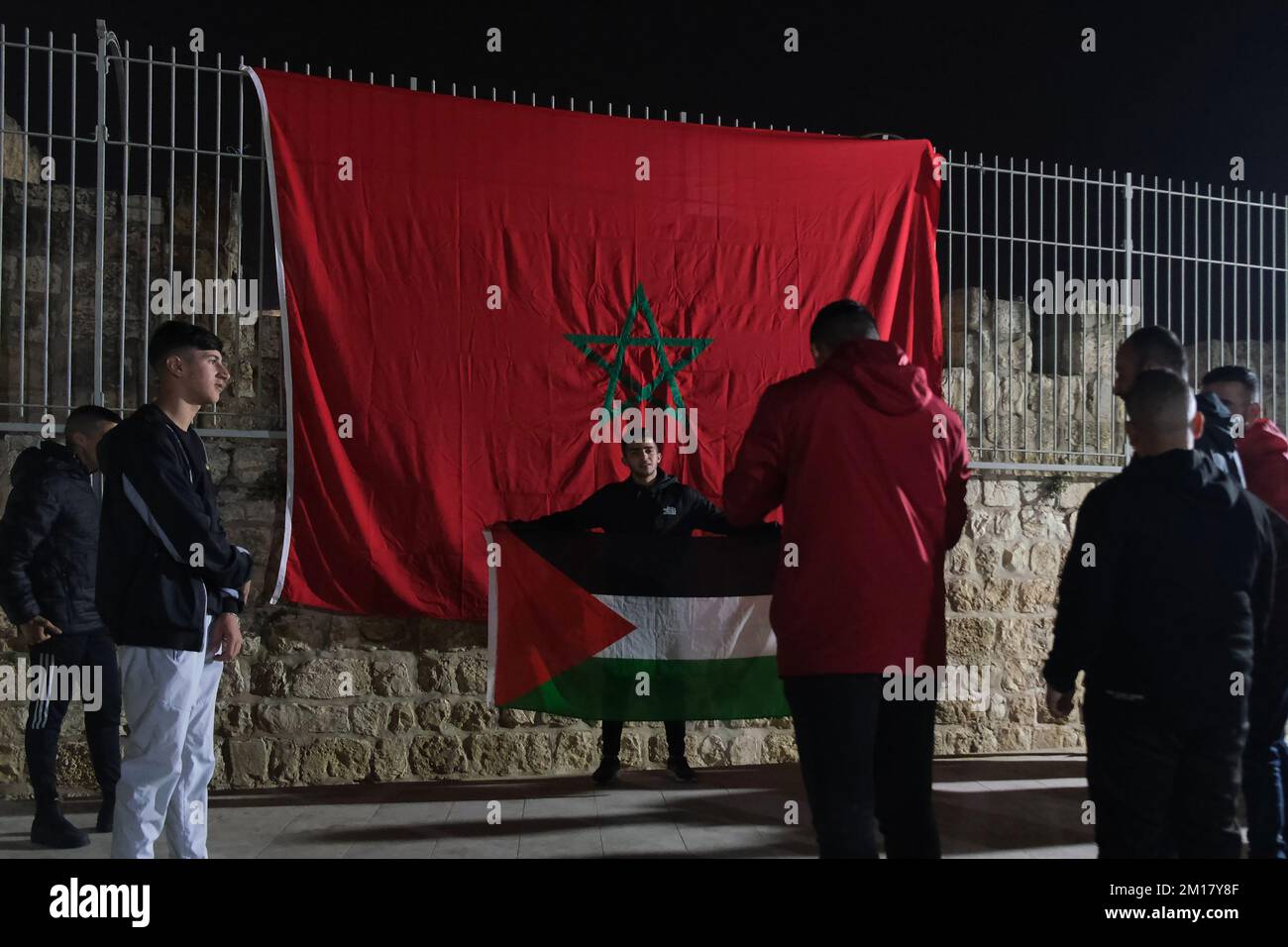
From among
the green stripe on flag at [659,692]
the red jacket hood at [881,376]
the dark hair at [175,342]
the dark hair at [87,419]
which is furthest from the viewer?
the green stripe on flag at [659,692]

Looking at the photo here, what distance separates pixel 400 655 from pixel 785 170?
3581 millimetres

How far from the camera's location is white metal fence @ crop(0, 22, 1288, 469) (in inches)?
215

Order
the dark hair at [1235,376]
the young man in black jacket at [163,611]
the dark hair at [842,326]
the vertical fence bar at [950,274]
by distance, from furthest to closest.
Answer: the vertical fence bar at [950,274] < the dark hair at [1235,376] < the young man in black jacket at [163,611] < the dark hair at [842,326]

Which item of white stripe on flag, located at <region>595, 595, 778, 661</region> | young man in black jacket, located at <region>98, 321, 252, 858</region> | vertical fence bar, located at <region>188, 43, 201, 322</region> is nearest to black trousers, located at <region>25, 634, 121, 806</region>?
young man in black jacket, located at <region>98, 321, 252, 858</region>

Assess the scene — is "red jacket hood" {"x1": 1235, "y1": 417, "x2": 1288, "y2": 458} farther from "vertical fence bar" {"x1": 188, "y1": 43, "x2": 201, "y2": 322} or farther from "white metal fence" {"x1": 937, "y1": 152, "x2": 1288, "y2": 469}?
"vertical fence bar" {"x1": 188, "y1": 43, "x2": 201, "y2": 322}

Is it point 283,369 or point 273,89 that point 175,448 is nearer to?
point 283,369

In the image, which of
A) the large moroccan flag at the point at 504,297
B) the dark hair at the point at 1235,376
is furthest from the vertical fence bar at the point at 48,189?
the dark hair at the point at 1235,376

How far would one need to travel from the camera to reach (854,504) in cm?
284

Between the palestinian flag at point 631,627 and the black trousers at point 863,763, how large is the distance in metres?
2.40

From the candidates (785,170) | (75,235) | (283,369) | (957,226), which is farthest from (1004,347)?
(75,235)

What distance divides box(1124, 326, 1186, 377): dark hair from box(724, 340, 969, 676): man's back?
0.84 m

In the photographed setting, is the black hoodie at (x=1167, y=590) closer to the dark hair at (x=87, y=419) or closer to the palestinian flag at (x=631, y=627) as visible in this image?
the palestinian flag at (x=631, y=627)

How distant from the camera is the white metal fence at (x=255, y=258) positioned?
5.47 meters

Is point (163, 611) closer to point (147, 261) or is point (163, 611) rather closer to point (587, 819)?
point (587, 819)
